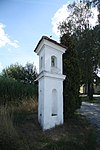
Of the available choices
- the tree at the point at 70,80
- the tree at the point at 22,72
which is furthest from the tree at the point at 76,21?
the tree at the point at 70,80

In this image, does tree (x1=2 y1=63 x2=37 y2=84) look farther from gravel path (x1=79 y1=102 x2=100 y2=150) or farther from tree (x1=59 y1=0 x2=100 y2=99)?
gravel path (x1=79 y1=102 x2=100 y2=150)

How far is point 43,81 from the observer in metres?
11.6

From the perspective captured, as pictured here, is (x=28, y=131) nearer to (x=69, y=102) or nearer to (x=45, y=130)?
(x=45, y=130)

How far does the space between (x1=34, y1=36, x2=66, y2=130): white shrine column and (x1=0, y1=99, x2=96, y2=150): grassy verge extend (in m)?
0.49

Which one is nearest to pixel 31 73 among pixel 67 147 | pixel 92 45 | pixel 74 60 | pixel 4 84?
pixel 92 45

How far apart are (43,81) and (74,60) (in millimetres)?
3321

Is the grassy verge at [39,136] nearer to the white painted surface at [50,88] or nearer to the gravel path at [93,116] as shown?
the white painted surface at [50,88]

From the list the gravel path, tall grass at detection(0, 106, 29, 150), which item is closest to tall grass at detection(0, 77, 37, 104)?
the gravel path

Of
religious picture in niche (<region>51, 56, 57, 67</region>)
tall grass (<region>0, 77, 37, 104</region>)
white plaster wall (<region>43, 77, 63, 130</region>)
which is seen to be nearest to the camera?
white plaster wall (<region>43, 77, 63, 130</region>)

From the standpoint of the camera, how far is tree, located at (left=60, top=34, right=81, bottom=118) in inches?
530

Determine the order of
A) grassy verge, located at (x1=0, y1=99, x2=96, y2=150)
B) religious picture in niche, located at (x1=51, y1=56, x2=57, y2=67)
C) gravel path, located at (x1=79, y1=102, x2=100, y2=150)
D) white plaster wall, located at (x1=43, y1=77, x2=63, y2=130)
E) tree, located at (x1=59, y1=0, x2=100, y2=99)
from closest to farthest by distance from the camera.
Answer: grassy verge, located at (x1=0, y1=99, x2=96, y2=150) < white plaster wall, located at (x1=43, y1=77, x2=63, y2=130) < religious picture in niche, located at (x1=51, y1=56, x2=57, y2=67) < gravel path, located at (x1=79, y1=102, x2=100, y2=150) < tree, located at (x1=59, y1=0, x2=100, y2=99)

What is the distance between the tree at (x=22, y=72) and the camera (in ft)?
119

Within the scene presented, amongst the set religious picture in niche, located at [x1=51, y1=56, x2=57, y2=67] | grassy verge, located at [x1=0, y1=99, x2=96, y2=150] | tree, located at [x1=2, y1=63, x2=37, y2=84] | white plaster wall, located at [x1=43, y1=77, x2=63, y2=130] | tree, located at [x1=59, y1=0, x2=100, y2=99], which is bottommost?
grassy verge, located at [x1=0, y1=99, x2=96, y2=150]

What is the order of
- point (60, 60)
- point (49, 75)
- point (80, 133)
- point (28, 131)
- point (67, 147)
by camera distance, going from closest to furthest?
point (67, 147)
point (28, 131)
point (80, 133)
point (49, 75)
point (60, 60)
